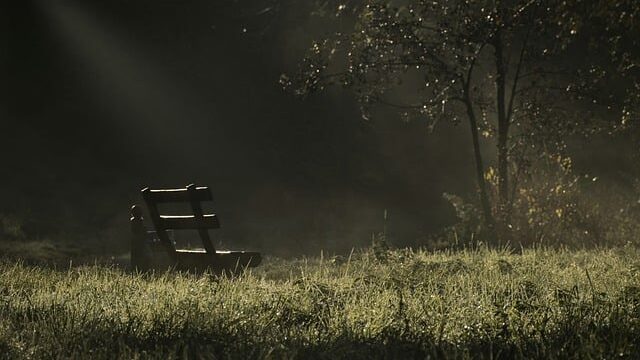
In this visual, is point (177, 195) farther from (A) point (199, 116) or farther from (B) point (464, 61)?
(A) point (199, 116)

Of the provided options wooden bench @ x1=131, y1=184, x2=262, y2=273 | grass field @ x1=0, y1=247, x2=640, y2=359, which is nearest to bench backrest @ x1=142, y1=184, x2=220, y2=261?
wooden bench @ x1=131, y1=184, x2=262, y2=273

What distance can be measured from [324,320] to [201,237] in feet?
12.7

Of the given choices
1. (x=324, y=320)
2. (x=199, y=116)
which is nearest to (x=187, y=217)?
(x=324, y=320)

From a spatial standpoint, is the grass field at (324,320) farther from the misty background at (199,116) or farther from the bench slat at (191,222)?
the misty background at (199,116)

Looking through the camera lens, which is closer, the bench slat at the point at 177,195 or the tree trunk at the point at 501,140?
the bench slat at the point at 177,195

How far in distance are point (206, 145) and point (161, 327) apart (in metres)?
20.7

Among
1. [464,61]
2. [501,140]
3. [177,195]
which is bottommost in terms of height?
[177,195]

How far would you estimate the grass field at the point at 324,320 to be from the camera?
416 centimetres

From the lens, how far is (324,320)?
16.7 ft

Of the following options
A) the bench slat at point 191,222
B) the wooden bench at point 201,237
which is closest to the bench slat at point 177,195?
the wooden bench at point 201,237

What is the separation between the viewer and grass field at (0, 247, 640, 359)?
416 cm

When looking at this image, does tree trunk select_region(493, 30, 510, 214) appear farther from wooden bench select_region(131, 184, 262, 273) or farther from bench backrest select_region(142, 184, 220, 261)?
bench backrest select_region(142, 184, 220, 261)

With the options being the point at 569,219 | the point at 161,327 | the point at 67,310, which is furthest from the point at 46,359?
the point at 569,219

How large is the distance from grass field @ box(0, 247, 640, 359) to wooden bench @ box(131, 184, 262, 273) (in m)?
1.84
